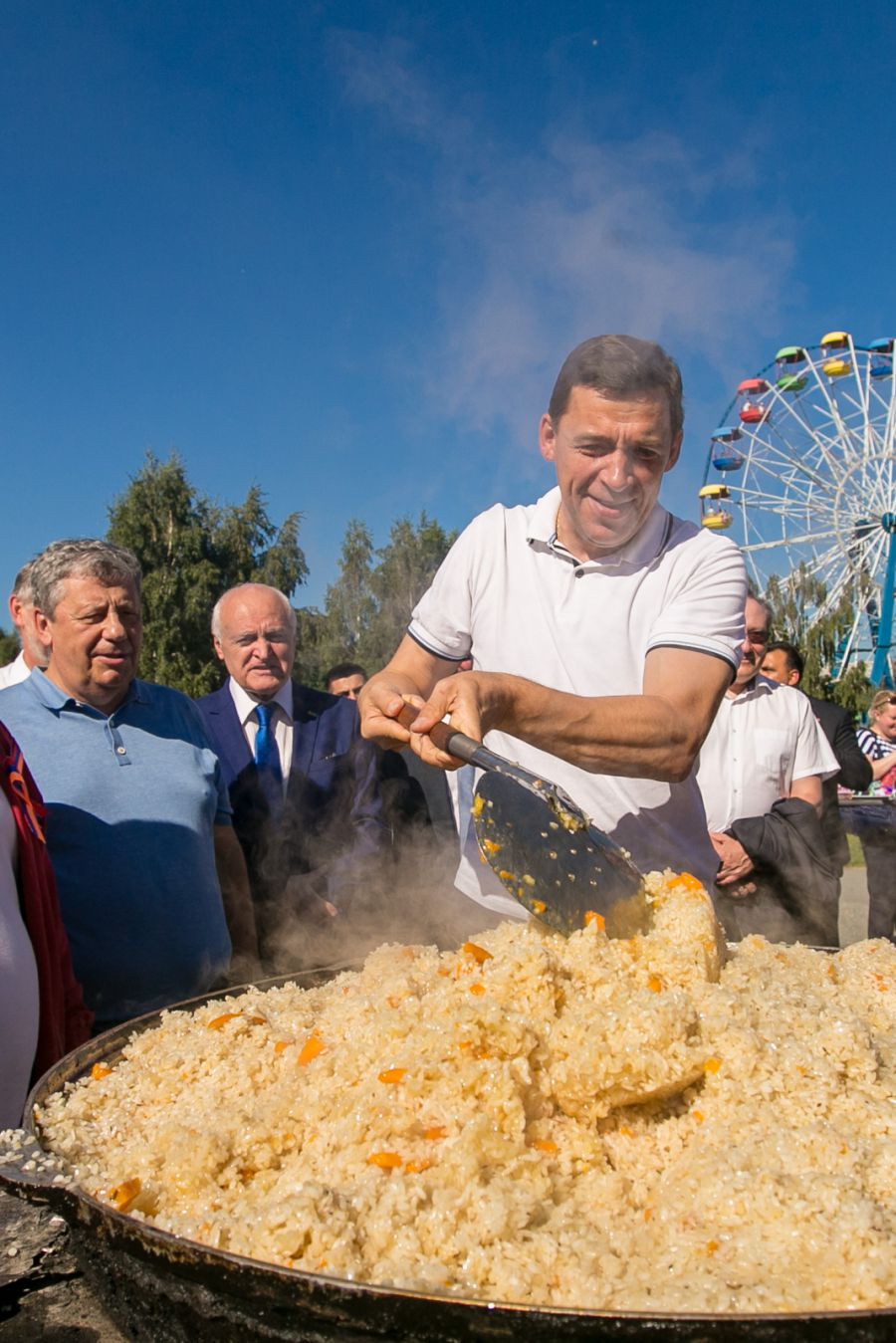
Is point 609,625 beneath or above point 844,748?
above

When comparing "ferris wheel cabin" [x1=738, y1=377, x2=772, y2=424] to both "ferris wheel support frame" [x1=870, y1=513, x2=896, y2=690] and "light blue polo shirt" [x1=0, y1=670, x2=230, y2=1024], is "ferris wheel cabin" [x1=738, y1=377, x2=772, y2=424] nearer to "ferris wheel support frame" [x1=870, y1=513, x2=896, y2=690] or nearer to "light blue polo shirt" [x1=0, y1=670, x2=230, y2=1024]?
"ferris wheel support frame" [x1=870, y1=513, x2=896, y2=690]

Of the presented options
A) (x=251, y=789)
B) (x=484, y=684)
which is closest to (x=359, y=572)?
(x=251, y=789)

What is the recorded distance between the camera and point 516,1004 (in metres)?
1.29

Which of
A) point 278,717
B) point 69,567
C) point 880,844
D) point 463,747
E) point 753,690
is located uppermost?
point 69,567

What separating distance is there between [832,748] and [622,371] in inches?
180

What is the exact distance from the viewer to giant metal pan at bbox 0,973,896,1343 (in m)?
0.78

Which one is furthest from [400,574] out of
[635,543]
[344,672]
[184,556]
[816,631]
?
[635,543]

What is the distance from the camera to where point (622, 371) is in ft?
6.63

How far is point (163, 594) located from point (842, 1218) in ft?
95.8

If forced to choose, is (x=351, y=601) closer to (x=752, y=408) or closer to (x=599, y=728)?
(x=752, y=408)

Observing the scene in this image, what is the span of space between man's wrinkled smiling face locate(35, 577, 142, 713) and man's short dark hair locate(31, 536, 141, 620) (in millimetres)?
20

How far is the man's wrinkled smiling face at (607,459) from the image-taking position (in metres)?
2.04

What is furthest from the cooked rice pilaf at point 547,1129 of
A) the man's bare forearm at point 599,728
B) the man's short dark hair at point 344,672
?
the man's short dark hair at point 344,672

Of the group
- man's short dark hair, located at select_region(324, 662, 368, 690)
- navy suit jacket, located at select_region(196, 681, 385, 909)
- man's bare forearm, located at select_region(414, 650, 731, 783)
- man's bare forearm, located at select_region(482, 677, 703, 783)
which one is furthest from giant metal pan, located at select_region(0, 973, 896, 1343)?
man's short dark hair, located at select_region(324, 662, 368, 690)
